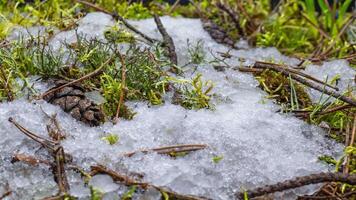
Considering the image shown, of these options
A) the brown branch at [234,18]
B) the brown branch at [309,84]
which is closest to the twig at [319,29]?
the brown branch at [234,18]

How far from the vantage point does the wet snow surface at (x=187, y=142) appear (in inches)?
60.2

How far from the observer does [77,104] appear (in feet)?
5.90

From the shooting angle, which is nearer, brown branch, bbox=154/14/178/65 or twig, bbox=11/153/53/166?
twig, bbox=11/153/53/166

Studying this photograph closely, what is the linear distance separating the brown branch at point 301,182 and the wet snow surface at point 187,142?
2.3 inches

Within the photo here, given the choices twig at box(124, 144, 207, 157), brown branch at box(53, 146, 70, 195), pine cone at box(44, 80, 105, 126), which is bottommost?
brown branch at box(53, 146, 70, 195)

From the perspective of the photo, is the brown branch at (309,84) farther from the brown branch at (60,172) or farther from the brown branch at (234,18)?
the brown branch at (60,172)

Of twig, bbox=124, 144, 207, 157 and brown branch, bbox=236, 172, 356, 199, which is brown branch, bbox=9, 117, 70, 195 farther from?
brown branch, bbox=236, 172, 356, 199

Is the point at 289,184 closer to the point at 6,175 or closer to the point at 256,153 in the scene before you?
the point at 256,153

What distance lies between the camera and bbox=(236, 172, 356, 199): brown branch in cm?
146

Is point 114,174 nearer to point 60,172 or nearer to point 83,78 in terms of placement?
point 60,172

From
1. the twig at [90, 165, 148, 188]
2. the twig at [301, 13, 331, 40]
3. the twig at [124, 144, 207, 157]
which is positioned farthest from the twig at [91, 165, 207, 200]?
the twig at [301, 13, 331, 40]

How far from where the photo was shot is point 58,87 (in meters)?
1.87

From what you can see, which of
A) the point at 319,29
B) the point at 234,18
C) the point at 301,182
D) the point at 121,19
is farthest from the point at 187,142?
the point at 319,29

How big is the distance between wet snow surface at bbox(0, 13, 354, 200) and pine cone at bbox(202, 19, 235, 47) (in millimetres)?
715
